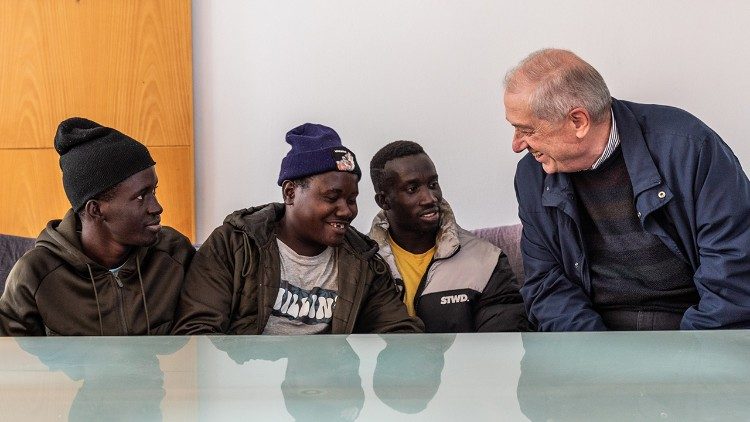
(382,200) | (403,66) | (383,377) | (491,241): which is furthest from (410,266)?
(383,377)

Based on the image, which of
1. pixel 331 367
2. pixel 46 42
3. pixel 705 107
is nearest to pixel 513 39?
pixel 705 107

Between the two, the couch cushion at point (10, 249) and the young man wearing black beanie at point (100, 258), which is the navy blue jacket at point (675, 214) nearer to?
the young man wearing black beanie at point (100, 258)

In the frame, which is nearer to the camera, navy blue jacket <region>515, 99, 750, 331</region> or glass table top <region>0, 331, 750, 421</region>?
glass table top <region>0, 331, 750, 421</region>

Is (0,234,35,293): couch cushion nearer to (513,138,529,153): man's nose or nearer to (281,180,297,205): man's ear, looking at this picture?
(281,180,297,205): man's ear

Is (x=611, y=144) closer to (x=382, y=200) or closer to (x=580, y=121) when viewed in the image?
(x=580, y=121)

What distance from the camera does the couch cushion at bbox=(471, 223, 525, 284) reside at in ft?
10.8

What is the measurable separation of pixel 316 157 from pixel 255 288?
18.3 inches

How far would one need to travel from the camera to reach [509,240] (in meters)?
3.39

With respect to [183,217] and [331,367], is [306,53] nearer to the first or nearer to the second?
[183,217]

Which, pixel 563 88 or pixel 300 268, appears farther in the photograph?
pixel 300 268

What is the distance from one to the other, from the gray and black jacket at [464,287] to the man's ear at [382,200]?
133 millimetres

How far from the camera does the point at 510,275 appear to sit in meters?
3.10

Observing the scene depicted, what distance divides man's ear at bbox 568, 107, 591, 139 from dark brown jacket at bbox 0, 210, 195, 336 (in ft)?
3.90

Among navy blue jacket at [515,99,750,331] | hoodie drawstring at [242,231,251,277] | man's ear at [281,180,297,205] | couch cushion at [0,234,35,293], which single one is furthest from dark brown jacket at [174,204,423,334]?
couch cushion at [0,234,35,293]
